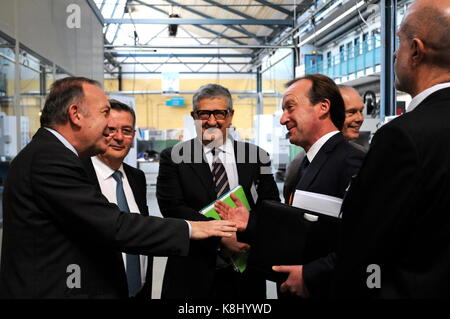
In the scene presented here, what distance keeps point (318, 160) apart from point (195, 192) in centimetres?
74

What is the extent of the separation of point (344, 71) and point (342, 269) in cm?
1031

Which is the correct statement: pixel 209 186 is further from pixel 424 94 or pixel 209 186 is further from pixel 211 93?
pixel 424 94

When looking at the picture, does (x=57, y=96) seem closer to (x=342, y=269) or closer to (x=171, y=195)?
(x=171, y=195)

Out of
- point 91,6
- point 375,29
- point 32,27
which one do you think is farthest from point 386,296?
point 375,29

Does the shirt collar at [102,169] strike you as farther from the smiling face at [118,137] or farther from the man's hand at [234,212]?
the man's hand at [234,212]

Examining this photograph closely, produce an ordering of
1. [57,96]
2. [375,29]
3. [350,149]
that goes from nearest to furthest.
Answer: [57,96]
[350,149]
[375,29]

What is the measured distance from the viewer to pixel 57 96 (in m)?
1.57

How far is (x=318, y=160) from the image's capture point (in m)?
1.73

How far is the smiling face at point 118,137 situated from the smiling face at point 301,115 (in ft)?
2.79

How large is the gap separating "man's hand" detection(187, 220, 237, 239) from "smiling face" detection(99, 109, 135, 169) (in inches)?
28.0

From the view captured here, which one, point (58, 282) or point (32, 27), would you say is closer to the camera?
point (58, 282)

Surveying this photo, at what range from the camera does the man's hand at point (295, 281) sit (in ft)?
4.57
